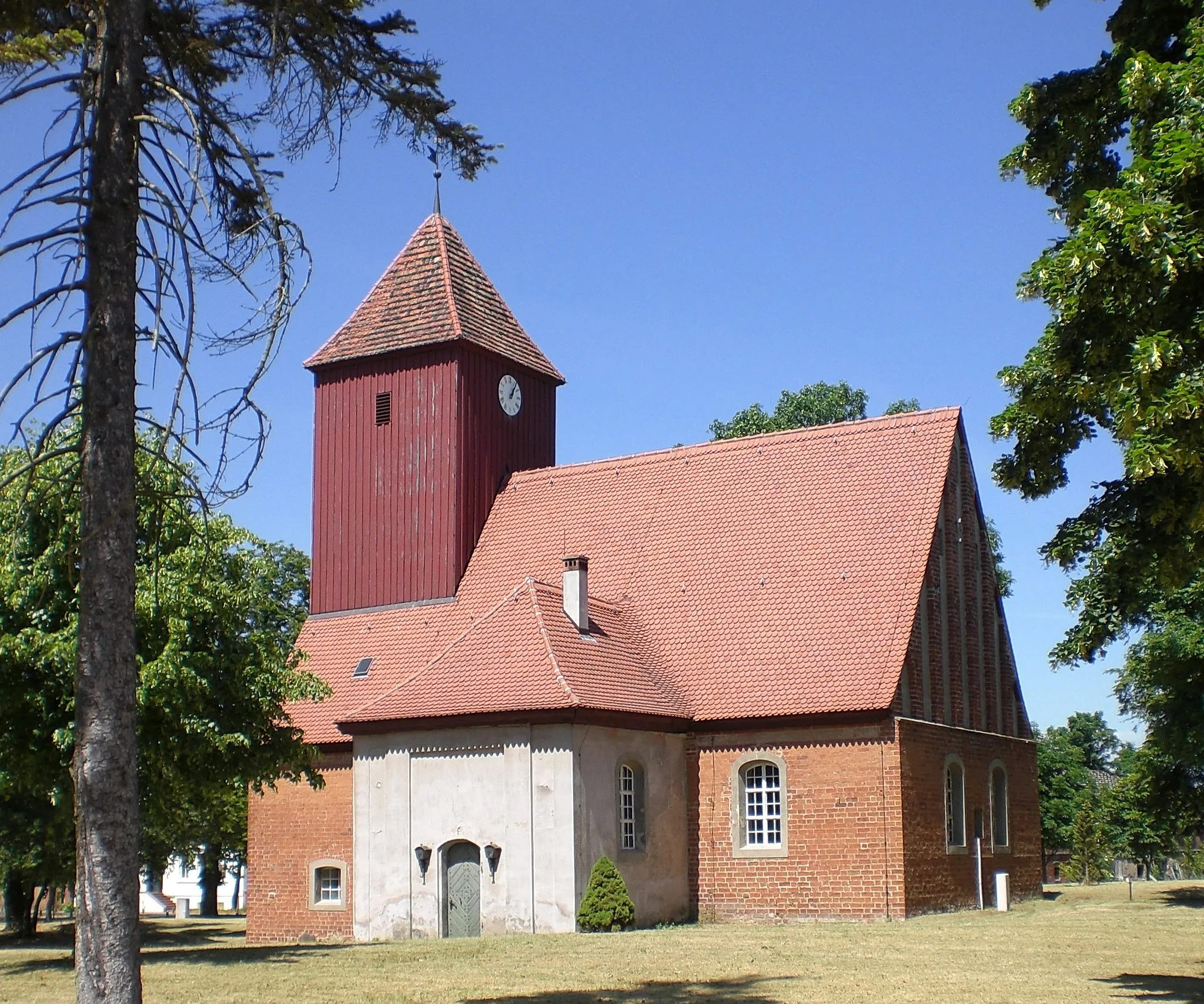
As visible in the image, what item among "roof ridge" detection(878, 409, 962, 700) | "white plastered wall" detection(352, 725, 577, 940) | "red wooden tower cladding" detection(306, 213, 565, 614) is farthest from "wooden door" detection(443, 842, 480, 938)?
"red wooden tower cladding" detection(306, 213, 565, 614)

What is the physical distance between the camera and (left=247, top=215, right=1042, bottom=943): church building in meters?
24.5

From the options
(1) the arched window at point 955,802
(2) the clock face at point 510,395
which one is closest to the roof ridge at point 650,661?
(1) the arched window at point 955,802

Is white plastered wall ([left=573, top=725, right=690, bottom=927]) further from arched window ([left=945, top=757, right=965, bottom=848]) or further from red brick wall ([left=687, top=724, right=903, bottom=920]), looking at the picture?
arched window ([left=945, top=757, right=965, bottom=848])

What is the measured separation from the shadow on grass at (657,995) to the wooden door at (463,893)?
8.91 meters

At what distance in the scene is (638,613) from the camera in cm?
2897

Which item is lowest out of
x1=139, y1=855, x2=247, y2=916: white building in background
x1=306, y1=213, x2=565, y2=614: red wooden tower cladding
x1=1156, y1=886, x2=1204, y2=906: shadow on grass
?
x1=139, y1=855, x2=247, y2=916: white building in background

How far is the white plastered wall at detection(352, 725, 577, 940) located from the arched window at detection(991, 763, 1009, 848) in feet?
34.1

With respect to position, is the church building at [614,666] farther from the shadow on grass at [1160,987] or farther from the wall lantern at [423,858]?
the shadow on grass at [1160,987]

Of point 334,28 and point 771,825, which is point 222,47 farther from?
point 771,825

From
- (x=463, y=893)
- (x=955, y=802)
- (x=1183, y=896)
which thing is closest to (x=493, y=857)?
(x=463, y=893)

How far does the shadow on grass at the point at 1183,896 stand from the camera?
94.3 ft

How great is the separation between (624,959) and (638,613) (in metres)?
11.3

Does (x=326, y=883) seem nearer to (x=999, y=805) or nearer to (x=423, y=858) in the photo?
(x=423, y=858)

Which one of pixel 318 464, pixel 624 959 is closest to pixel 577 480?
pixel 318 464
